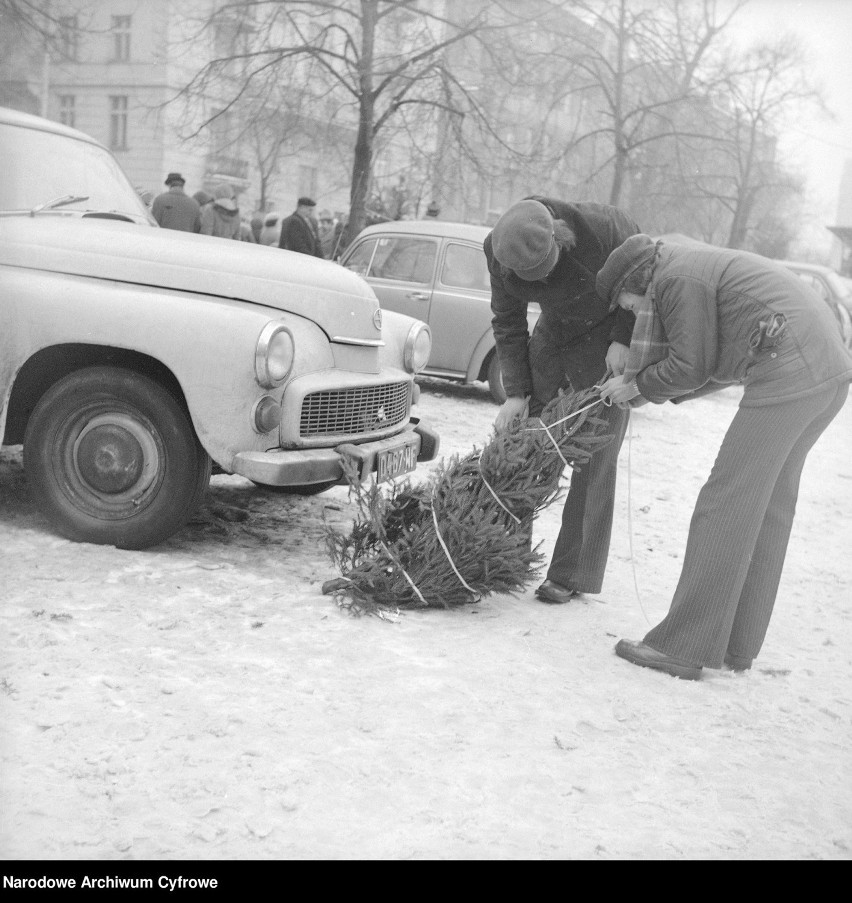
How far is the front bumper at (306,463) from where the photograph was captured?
4.50 meters

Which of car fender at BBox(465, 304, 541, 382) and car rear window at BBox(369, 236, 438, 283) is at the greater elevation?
car rear window at BBox(369, 236, 438, 283)

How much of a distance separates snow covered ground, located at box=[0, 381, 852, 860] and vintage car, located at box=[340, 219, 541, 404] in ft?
19.2

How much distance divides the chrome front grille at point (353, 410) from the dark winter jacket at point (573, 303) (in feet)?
2.21

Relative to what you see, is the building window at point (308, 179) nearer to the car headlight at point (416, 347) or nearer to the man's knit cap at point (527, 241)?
the car headlight at point (416, 347)

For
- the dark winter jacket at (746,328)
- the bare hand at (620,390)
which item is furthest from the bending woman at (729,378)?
the bare hand at (620,390)

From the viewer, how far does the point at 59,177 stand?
220 inches

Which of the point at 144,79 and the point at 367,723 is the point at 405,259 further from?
the point at 367,723

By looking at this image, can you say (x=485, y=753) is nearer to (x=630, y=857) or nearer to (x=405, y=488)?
(x=630, y=857)

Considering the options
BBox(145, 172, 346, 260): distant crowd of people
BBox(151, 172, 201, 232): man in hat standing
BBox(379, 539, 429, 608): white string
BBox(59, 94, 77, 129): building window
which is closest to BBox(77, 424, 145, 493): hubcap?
BBox(379, 539, 429, 608): white string

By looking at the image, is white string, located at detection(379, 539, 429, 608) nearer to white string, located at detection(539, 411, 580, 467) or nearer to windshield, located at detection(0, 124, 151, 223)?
white string, located at detection(539, 411, 580, 467)

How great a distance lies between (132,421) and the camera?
4.68 m

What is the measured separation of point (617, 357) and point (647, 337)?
49 cm

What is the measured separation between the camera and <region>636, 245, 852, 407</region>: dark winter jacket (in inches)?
147
